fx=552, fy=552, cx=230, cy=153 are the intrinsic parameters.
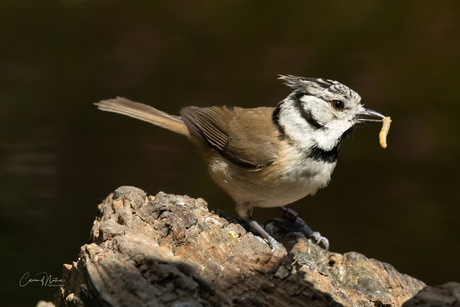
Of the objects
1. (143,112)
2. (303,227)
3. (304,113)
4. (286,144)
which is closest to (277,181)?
(286,144)

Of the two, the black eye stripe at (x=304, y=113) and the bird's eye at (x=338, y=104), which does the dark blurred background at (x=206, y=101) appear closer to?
the black eye stripe at (x=304, y=113)

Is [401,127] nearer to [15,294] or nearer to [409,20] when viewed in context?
[409,20]

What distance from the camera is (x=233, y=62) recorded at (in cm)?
481

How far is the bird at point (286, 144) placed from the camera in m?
3.81

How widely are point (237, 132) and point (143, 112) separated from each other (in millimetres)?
839

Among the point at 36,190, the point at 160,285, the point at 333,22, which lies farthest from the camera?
the point at 36,190

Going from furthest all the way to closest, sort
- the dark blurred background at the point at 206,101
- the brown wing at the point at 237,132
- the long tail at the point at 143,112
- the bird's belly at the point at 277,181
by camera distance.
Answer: the dark blurred background at the point at 206,101
the long tail at the point at 143,112
the brown wing at the point at 237,132
the bird's belly at the point at 277,181

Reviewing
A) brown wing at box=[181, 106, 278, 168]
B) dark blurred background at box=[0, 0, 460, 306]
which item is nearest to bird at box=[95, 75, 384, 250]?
brown wing at box=[181, 106, 278, 168]

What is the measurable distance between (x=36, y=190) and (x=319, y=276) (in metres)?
2.84

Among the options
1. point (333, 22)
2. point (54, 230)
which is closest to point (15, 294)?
point (54, 230)

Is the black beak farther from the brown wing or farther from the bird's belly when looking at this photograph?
the brown wing

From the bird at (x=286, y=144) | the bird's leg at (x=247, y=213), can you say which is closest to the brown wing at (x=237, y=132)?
the bird at (x=286, y=144)

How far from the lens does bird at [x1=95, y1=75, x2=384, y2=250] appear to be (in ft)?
12.5

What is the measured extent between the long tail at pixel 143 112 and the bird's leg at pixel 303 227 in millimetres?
1031
